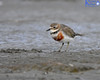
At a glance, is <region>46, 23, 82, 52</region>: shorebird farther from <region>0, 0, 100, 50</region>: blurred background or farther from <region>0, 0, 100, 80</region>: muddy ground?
<region>0, 0, 100, 50</region>: blurred background

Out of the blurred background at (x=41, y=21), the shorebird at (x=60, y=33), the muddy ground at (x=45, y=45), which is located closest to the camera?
the muddy ground at (x=45, y=45)

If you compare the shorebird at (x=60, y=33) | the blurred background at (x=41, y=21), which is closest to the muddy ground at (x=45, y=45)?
the blurred background at (x=41, y=21)

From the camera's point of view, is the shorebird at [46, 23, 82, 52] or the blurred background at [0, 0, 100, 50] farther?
the blurred background at [0, 0, 100, 50]

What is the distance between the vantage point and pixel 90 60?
753cm

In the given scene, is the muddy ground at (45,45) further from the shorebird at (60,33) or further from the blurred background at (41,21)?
the shorebird at (60,33)

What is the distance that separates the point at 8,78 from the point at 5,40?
15.4 ft

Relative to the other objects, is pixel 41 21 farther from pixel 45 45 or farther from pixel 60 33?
pixel 60 33

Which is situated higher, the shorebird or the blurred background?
the shorebird

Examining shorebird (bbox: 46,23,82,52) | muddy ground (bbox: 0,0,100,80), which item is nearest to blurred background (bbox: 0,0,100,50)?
muddy ground (bbox: 0,0,100,80)

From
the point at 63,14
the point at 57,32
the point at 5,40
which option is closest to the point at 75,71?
the point at 57,32

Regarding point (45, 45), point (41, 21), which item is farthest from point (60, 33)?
point (41, 21)

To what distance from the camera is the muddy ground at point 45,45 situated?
6660 mm

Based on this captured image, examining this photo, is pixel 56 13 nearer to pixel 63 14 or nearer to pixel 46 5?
pixel 63 14

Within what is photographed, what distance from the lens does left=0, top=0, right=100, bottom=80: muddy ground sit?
262 inches
